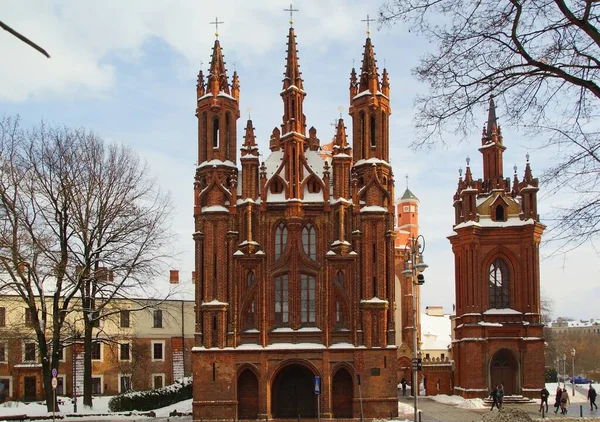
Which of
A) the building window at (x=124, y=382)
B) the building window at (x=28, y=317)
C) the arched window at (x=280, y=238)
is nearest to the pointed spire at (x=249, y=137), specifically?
the arched window at (x=280, y=238)

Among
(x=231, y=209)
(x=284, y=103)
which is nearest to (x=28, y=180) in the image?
(x=231, y=209)

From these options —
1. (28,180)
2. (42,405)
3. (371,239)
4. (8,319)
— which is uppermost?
(28,180)

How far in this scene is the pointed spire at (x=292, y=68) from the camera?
46.8 metres

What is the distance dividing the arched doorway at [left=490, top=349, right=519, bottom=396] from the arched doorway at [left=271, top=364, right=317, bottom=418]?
16.6 meters

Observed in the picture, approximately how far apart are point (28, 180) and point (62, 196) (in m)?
1.90

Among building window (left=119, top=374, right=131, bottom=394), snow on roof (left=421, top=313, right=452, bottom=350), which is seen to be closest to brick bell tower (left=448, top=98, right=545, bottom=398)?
building window (left=119, top=374, right=131, bottom=394)

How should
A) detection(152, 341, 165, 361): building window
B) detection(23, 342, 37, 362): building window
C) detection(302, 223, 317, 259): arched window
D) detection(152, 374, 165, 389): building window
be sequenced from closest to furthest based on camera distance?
detection(302, 223, 317, 259): arched window, detection(23, 342, 37, 362): building window, detection(152, 374, 165, 389): building window, detection(152, 341, 165, 361): building window

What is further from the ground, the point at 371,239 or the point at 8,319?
the point at 371,239

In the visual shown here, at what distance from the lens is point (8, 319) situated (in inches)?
2511

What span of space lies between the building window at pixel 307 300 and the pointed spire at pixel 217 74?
1167 cm

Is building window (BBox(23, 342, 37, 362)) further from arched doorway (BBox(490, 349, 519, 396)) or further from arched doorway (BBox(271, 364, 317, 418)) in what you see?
arched doorway (BBox(490, 349, 519, 396))

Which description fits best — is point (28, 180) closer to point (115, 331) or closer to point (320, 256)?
point (320, 256)

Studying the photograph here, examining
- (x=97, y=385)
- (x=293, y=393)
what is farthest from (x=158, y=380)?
(x=293, y=393)

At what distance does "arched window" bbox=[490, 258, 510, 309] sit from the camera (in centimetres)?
5669
